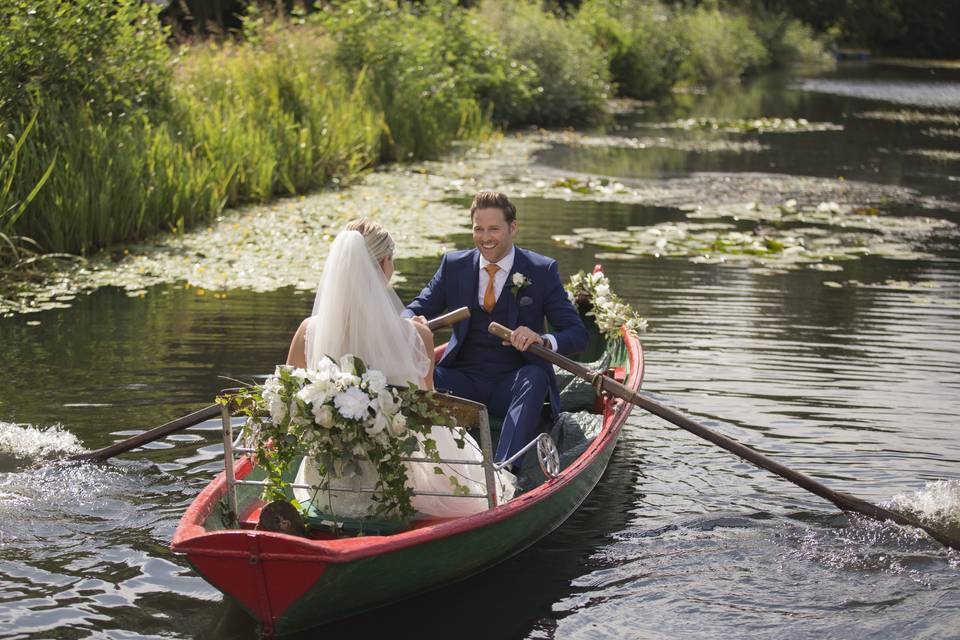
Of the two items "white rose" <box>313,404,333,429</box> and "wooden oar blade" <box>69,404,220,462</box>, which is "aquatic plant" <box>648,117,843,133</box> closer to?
"wooden oar blade" <box>69,404,220,462</box>

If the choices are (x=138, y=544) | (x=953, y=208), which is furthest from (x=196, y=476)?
(x=953, y=208)

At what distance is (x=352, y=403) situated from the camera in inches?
177

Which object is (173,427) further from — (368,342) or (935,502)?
(935,502)

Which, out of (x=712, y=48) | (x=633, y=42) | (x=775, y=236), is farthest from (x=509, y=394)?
(x=712, y=48)

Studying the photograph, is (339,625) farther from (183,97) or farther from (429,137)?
(429,137)

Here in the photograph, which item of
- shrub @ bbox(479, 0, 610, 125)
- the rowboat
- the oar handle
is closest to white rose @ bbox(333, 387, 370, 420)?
the rowboat

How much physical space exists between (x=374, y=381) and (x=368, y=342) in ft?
0.89

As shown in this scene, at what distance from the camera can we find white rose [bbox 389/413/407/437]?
15.1 feet

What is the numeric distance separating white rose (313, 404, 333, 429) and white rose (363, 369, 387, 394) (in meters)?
0.17

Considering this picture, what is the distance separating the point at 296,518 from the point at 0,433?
2.69 metres

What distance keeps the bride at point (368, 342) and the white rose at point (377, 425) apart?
1.08ft

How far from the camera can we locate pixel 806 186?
17625 mm

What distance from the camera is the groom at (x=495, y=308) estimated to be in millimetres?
6180

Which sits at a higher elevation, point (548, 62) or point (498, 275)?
point (548, 62)
